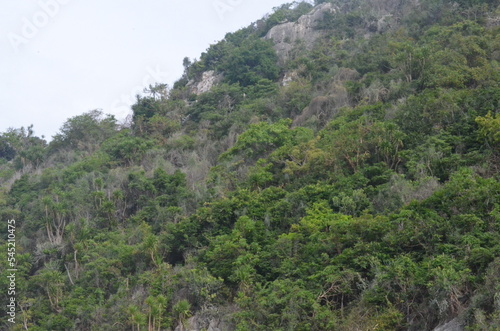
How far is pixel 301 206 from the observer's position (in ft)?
62.3

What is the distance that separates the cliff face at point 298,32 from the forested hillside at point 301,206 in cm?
704

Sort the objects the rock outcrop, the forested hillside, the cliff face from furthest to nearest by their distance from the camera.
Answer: the cliff face, the rock outcrop, the forested hillside

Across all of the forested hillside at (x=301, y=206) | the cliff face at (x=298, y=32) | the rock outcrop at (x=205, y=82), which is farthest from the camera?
the cliff face at (x=298, y=32)

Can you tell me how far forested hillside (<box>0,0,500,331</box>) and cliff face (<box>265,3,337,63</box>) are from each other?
23.1ft

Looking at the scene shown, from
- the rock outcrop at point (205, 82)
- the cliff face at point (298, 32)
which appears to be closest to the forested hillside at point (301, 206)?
the rock outcrop at point (205, 82)

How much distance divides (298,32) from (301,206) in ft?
91.3

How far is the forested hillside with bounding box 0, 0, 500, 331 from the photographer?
45.6 ft

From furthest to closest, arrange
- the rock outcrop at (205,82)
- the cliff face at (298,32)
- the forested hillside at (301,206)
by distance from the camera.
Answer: the cliff face at (298,32) < the rock outcrop at (205,82) < the forested hillside at (301,206)

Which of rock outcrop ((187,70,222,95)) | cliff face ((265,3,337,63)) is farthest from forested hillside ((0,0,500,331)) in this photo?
cliff face ((265,3,337,63))

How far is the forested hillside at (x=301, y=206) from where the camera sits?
13914 mm

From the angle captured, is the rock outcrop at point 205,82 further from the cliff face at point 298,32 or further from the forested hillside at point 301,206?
the forested hillside at point 301,206

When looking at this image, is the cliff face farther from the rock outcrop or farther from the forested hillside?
the forested hillside

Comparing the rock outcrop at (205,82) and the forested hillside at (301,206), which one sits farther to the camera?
the rock outcrop at (205,82)

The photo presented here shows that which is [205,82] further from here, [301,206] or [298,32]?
[301,206]
